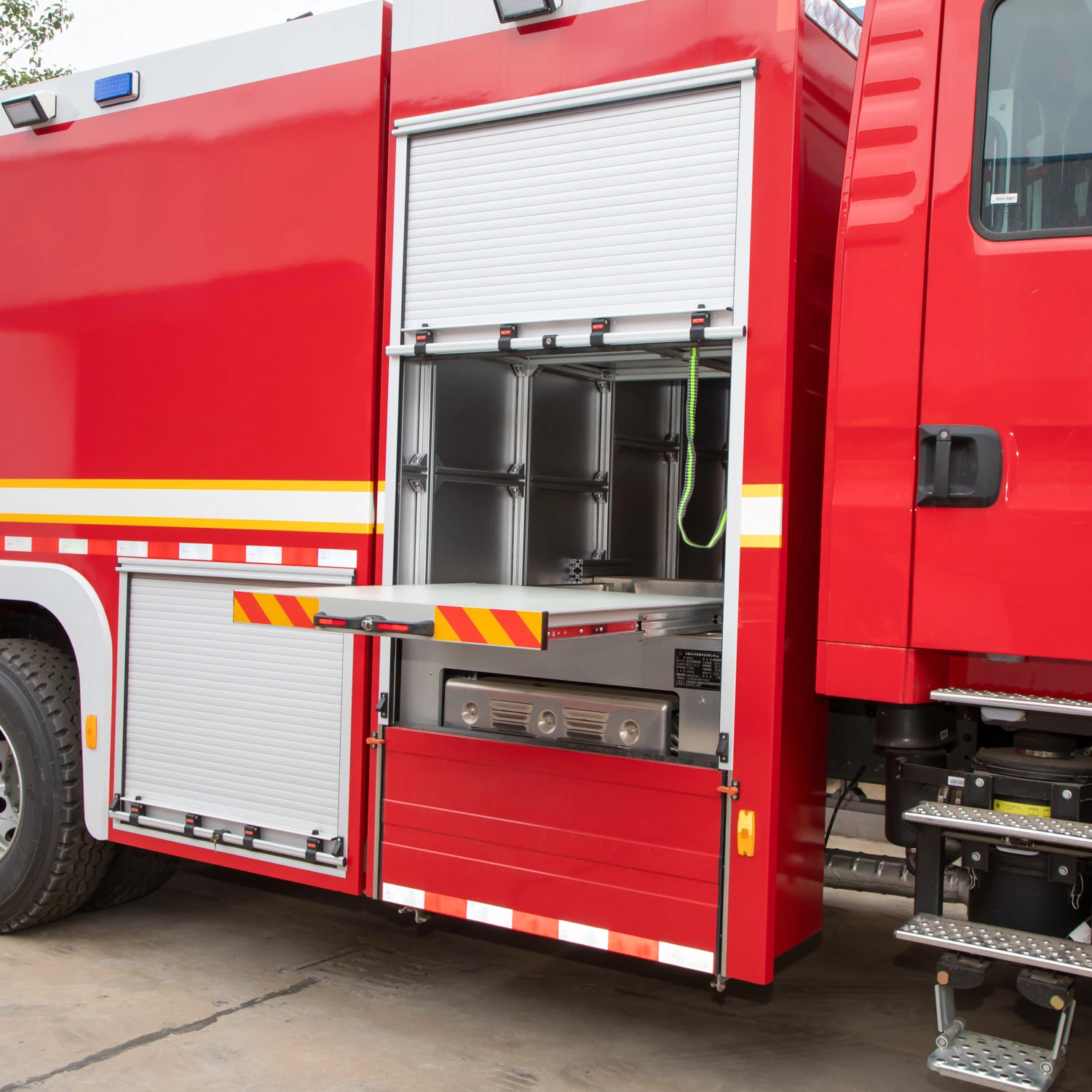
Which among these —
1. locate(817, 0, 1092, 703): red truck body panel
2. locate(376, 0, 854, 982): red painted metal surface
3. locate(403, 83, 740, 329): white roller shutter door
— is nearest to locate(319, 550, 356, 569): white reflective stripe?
locate(403, 83, 740, 329): white roller shutter door

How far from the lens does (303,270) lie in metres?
3.97

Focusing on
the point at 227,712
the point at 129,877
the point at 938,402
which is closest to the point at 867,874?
the point at 938,402

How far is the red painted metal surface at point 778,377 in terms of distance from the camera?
3.09 metres

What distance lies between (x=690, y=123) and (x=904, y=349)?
0.87 meters

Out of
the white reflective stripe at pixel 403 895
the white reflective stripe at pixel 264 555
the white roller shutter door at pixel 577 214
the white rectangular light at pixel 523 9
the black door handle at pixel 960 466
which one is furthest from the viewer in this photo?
the white reflective stripe at pixel 264 555

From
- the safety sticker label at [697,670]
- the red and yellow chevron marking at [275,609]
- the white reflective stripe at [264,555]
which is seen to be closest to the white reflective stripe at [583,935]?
the safety sticker label at [697,670]

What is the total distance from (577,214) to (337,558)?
1.33 metres

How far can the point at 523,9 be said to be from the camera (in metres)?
3.47

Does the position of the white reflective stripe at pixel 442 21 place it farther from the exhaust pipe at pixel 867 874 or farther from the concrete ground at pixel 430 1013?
the concrete ground at pixel 430 1013

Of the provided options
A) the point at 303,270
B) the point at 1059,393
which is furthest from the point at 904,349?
the point at 303,270

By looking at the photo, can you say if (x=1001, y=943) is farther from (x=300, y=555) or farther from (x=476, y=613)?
(x=300, y=555)

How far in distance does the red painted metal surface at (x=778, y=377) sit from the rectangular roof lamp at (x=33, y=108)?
7.42 feet

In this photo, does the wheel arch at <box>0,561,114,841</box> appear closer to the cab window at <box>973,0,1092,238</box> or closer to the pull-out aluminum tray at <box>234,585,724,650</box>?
the pull-out aluminum tray at <box>234,585,724,650</box>

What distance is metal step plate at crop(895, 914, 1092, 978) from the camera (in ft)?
8.87
